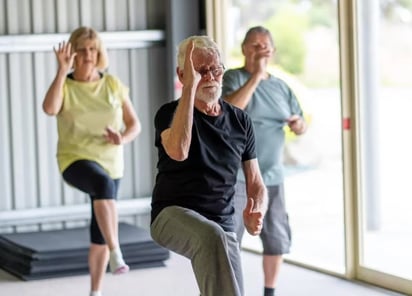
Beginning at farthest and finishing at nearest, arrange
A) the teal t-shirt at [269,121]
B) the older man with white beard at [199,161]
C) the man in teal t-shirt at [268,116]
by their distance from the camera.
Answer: the teal t-shirt at [269,121]
the man in teal t-shirt at [268,116]
the older man with white beard at [199,161]

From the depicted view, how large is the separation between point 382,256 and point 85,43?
243 centimetres

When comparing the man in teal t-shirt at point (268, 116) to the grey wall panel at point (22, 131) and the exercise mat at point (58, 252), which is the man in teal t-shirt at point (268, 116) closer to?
the exercise mat at point (58, 252)

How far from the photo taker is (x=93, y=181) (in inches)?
228

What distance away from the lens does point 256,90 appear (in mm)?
5570

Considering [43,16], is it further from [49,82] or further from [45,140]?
[45,140]

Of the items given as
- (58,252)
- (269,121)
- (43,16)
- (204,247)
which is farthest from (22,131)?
(204,247)

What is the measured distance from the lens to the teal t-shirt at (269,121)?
5.57 m

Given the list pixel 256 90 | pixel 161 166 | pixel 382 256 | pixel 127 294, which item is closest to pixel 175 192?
pixel 161 166

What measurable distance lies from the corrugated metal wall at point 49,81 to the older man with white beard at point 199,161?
370 cm

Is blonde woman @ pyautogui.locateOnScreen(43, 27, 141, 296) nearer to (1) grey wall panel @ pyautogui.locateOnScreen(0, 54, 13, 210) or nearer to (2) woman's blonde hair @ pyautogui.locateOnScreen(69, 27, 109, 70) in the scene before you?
(2) woman's blonde hair @ pyautogui.locateOnScreen(69, 27, 109, 70)

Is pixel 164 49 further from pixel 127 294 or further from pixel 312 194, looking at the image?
pixel 127 294

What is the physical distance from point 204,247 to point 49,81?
13.8ft

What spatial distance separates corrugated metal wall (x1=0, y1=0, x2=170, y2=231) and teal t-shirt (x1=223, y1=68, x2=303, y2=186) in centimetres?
257

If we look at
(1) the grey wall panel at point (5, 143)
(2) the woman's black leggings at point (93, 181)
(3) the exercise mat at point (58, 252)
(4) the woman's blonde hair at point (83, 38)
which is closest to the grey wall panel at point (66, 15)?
(1) the grey wall panel at point (5, 143)
